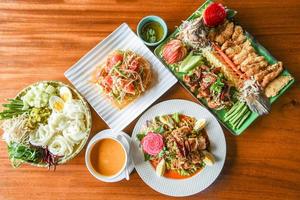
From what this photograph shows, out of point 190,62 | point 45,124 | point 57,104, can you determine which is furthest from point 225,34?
point 45,124

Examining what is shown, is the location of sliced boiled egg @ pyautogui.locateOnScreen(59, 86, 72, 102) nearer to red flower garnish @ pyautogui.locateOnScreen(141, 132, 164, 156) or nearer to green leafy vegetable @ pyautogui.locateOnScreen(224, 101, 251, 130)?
red flower garnish @ pyautogui.locateOnScreen(141, 132, 164, 156)

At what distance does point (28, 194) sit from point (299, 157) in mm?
1599

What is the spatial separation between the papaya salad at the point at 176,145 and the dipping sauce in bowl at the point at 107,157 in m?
0.15

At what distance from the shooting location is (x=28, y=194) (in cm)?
234

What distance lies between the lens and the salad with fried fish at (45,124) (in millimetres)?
2213

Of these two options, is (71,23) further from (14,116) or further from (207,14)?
(207,14)

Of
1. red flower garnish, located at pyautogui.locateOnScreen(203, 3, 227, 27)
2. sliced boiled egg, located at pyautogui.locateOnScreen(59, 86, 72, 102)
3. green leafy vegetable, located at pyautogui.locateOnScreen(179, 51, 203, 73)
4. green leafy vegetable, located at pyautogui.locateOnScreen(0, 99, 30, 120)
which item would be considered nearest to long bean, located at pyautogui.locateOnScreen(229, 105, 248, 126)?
green leafy vegetable, located at pyautogui.locateOnScreen(179, 51, 203, 73)

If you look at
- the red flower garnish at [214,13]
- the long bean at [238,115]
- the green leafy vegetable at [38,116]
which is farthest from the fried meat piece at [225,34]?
Result: the green leafy vegetable at [38,116]

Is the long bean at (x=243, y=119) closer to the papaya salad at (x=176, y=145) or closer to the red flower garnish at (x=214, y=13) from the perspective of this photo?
the papaya salad at (x=176, y=145)

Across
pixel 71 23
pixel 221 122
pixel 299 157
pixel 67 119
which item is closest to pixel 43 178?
pixel 67 119

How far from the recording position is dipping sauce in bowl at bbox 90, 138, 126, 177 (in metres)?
2.18

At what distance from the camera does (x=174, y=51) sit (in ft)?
7.39

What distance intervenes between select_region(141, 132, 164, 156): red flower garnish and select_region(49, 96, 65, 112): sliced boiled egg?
0.52 m

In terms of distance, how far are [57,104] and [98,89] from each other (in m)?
0.26
